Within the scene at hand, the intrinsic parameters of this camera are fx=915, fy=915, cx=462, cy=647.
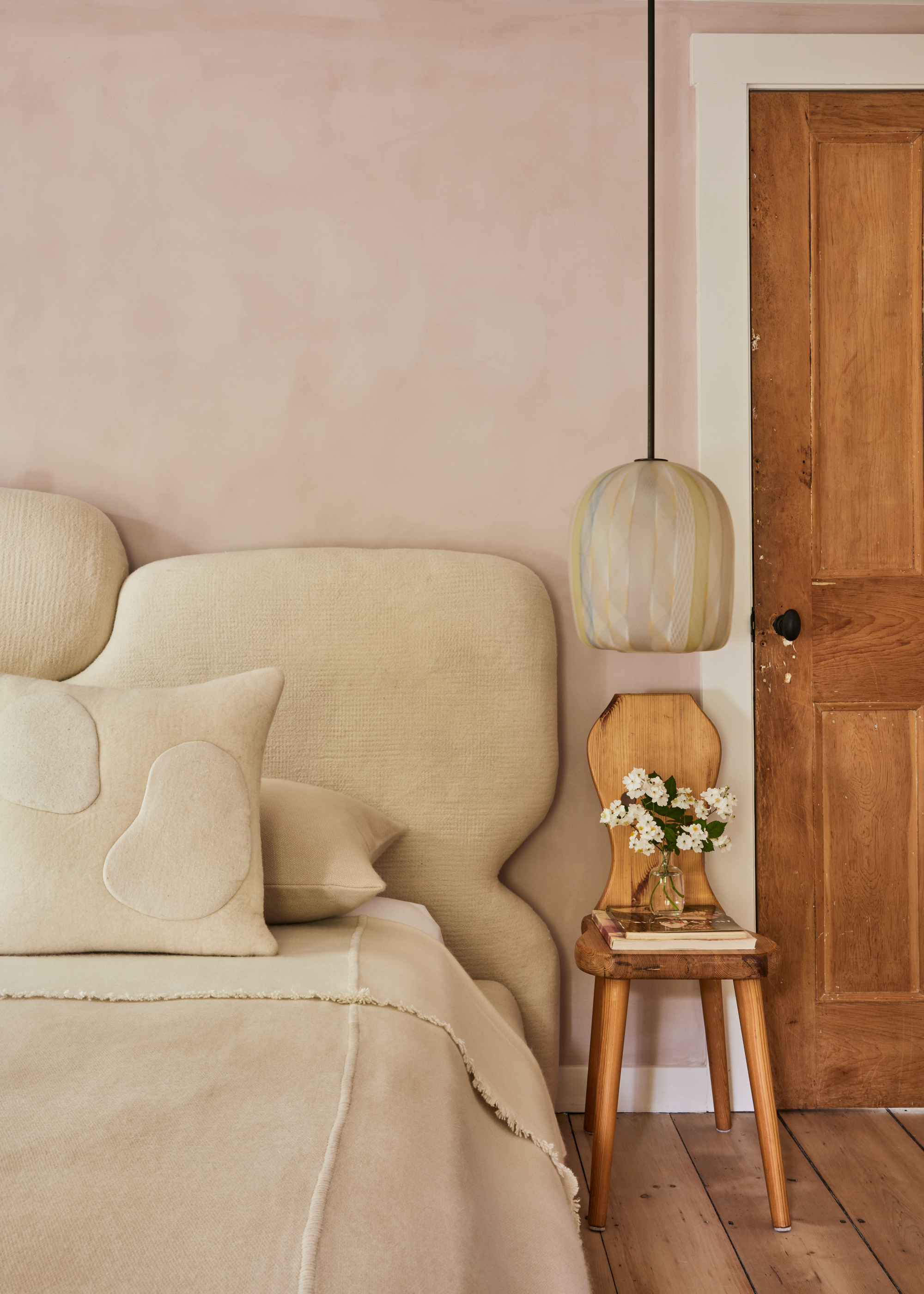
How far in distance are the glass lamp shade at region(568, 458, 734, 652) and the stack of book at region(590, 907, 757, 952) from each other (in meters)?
0.51

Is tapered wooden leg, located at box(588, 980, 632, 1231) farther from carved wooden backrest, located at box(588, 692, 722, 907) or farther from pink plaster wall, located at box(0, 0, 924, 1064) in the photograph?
pink plaster wall, located at box(0, 0, 924, 1064)

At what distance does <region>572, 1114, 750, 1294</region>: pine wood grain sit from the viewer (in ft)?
4.58

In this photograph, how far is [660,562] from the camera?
1619 millimetres

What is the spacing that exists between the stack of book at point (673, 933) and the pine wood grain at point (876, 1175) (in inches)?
19.1

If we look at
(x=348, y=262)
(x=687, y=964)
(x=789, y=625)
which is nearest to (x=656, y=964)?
(x=687, y=964)

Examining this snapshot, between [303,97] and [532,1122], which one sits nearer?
[532,1122]

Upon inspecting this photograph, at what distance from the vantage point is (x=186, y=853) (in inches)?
50.7

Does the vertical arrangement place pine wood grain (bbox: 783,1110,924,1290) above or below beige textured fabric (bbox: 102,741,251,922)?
below

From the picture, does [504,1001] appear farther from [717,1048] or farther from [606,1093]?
[717,1048]

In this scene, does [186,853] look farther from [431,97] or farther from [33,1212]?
[431,97]

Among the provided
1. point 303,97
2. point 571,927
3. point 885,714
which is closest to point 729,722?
point 885,714

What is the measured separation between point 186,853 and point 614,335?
1384mm

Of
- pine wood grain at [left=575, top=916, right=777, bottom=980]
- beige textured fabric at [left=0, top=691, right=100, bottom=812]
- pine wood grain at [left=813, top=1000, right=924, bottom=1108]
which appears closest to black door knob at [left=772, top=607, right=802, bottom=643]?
pine wood grain at [left=575, top=916, right=777, bottom=980]

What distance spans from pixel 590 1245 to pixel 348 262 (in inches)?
75.9
